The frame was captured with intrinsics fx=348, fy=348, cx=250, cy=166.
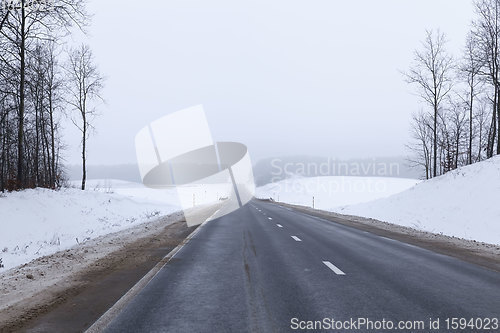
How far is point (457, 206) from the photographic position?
21203 millimetres

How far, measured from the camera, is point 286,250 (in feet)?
33.6

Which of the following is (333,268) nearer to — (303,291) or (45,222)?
(303,291)

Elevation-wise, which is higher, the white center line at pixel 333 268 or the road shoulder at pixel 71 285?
the white center line at pixel 333 268

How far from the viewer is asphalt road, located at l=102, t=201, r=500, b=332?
4457 mm

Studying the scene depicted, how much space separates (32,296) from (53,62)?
31.4 metres

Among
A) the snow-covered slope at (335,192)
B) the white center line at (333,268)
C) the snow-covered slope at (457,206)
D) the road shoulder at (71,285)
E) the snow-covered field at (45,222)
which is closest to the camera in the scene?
the road shoulder at (71,285)

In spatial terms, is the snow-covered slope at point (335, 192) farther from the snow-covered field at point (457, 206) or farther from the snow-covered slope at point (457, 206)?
the snow-covered field at point (457, 206)

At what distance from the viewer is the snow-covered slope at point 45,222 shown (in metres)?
11.6

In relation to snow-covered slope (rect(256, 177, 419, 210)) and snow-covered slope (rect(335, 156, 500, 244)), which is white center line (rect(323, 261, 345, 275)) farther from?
snow-covered slope (rect(256, 177, 419, 210))

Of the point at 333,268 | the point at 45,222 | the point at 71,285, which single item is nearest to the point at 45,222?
the point at 45,222

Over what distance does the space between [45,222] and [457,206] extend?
74.2ft

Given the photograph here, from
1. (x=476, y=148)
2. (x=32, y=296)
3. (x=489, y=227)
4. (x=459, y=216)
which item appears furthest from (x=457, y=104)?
(x=32, y=296)

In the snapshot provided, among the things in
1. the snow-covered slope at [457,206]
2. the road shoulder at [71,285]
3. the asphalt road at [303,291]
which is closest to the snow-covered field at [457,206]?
the snow-covered slope at [457,206]

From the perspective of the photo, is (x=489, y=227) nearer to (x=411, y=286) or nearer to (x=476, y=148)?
(x=411, y=286)
